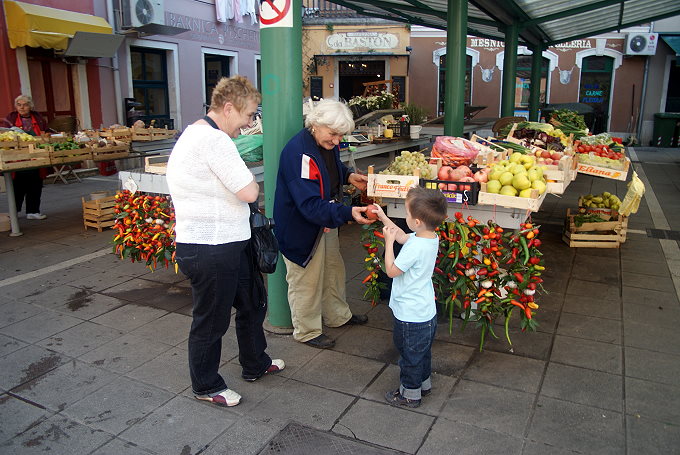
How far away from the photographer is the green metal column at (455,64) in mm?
6484

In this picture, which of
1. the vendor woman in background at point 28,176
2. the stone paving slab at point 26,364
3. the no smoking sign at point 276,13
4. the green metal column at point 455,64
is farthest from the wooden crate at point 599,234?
the vendor woman in background at point 28,176

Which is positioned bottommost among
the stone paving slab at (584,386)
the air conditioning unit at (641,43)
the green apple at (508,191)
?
the stone paving slab at (584,386)

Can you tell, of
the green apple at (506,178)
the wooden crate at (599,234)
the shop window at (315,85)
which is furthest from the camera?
the shop window at (315,85)

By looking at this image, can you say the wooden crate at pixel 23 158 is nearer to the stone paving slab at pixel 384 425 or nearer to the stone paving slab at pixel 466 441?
the stone paving slab at pixel 384 425

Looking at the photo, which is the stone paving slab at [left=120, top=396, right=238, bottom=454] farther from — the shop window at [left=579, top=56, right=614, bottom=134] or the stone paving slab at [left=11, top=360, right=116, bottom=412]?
the shop window at [left=579, top=56, right=614, bottom=134]

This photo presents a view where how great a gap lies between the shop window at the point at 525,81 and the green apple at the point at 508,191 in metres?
18.1

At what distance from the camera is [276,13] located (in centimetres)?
376

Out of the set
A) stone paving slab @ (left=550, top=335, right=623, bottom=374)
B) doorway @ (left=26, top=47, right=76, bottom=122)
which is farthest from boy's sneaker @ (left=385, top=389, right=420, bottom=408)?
doorway @ (left=26, top=47, right=76, bottom=122)

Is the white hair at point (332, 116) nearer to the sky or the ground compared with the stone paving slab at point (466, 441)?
nearer to the sky

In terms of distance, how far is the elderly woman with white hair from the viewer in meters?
3.48

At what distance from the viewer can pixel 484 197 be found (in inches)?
150

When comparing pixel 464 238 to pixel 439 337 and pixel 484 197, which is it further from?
pixel 439 337

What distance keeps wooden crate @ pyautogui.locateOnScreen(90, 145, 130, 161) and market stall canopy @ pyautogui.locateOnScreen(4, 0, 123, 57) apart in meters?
3.71

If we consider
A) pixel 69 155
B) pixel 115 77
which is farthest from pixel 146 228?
pixel 115 77
